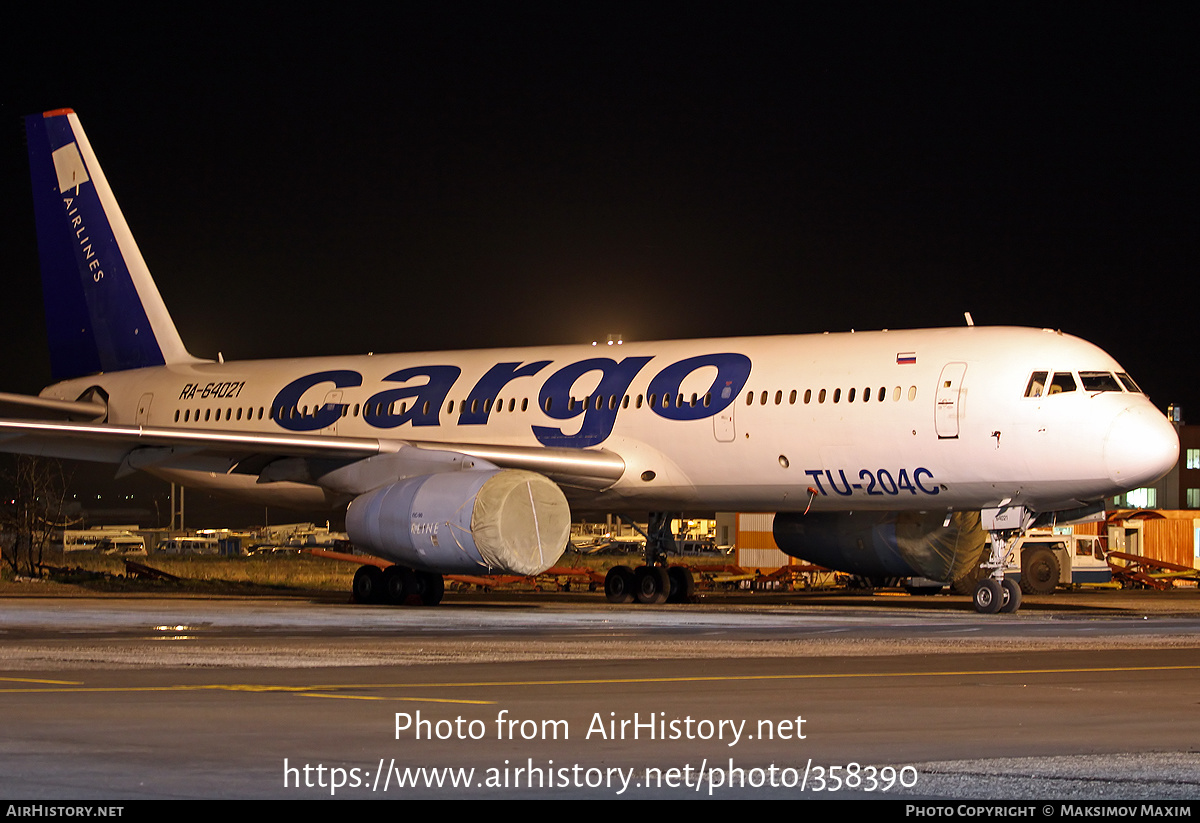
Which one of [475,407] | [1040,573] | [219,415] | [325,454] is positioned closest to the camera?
[325,454]

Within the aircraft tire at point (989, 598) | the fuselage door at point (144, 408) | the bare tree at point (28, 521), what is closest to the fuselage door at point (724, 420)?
the aircraft tire at point (989, 598)

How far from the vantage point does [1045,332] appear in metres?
24.2

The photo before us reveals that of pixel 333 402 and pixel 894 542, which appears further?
pixel 333 402

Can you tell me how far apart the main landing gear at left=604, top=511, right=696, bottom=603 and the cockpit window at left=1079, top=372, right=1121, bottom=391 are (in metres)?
8.34

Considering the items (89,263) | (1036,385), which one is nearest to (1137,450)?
(1036,385)

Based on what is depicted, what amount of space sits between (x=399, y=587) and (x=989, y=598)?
Result: 33.0ft

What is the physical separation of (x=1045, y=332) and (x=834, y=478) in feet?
12.8

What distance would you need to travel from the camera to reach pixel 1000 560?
78.6 feet

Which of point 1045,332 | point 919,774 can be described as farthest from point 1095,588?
point 919,774

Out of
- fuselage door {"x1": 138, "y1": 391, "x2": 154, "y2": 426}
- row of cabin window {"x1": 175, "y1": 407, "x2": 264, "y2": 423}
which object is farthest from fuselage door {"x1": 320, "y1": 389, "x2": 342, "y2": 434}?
fuselage door {"x1": 138, "y1": 391, "x2": 154, "y2": 426}

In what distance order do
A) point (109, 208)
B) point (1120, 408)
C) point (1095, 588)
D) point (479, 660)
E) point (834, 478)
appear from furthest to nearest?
point (1095, 588)
point (109, 208)
point (834, 478)
point (1120, 408)
point (479, 660)

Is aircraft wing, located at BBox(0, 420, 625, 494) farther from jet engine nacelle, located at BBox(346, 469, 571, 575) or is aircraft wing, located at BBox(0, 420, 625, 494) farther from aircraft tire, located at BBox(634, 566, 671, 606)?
aircraft tire, located at BBox(634, 566, 671, 606)

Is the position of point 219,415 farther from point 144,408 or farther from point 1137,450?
point 1137,450

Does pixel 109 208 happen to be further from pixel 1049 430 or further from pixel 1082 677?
pixel 1082 677
